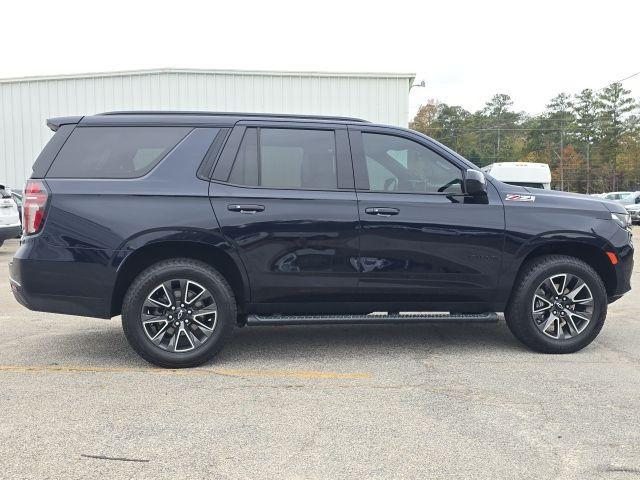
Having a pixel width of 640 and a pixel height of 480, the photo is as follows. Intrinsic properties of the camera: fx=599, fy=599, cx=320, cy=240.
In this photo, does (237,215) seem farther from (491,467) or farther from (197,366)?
(491,467)

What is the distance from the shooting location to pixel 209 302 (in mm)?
4602

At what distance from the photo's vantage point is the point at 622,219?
516 centimetres

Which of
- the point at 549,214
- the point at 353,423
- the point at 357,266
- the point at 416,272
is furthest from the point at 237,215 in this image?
the point at 549,214

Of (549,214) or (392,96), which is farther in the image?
(392,96)

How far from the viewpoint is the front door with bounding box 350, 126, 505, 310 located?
474 centimetres

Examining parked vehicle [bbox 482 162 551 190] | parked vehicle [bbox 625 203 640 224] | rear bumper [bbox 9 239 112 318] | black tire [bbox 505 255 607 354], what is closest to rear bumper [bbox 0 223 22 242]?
rear bumper [bbox 9 239 112 318]

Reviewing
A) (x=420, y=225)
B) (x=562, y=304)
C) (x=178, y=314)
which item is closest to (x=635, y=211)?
(x=562, y=304)

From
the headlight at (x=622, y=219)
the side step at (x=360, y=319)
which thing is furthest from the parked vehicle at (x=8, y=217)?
the headlight at (x=622, y=219)

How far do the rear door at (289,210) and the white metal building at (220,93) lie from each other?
13.6 metres

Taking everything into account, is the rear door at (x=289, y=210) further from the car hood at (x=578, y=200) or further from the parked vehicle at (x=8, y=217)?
the parked vehicle at (x=8, y=217)

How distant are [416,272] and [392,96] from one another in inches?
567

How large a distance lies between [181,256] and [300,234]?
0.95 metres

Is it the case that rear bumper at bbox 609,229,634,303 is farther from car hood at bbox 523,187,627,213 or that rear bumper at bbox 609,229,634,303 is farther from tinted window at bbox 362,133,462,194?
tinted window at bbox 362,133,462,194

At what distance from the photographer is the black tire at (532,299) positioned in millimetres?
4934
